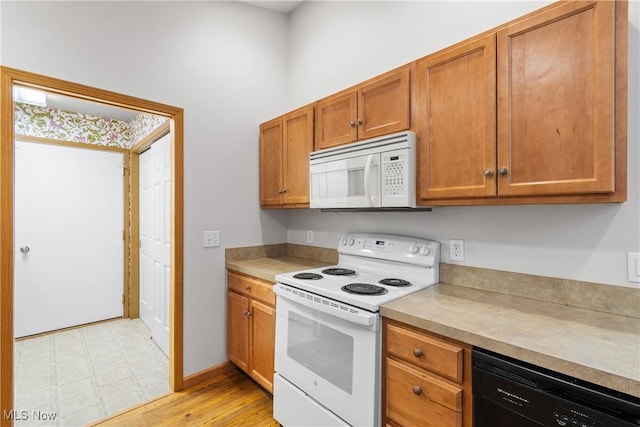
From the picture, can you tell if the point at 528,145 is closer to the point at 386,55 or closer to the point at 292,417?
the point at 386,55

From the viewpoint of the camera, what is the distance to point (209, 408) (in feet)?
6.77

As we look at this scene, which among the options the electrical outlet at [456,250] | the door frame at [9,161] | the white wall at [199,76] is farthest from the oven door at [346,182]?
the door frame at [9,161]

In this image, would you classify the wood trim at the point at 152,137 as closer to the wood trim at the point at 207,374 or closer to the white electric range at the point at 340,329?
the white electric range at the point at 340,329

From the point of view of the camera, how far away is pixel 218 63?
8.20 ft

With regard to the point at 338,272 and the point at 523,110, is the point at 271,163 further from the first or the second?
the point at 523,110

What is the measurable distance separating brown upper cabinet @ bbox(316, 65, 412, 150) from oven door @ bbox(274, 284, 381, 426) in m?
1.01

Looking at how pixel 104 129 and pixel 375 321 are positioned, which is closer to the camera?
pixel 375 321

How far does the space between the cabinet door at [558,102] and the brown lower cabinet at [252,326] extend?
5.19ft

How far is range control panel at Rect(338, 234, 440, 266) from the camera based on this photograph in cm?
180

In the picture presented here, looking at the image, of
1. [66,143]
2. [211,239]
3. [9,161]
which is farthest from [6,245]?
[66,143]

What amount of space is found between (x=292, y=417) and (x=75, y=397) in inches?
65.6

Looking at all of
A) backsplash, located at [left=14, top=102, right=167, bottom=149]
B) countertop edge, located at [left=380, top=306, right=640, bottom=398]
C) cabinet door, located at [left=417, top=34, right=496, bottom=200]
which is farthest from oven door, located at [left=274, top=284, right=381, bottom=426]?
backsplash, located at [left=14, top=102, right=167, bottom=149]

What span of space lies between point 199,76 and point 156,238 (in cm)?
171

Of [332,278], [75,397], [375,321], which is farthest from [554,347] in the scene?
[75,397]
